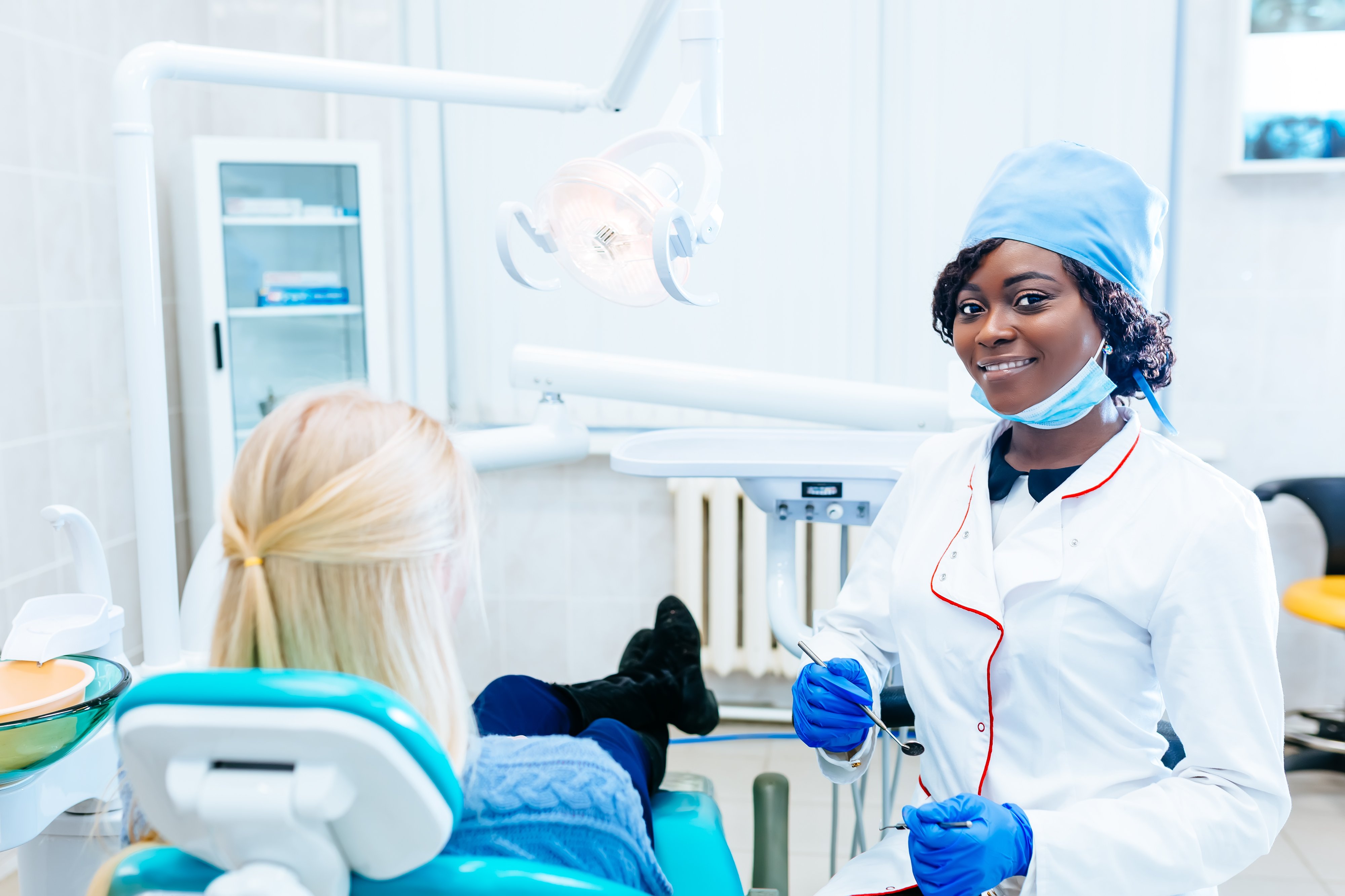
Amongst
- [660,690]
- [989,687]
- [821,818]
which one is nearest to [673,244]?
[989,687]

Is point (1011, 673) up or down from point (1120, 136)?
down

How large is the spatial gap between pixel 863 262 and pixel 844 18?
62cm

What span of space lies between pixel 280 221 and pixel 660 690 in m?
1.75

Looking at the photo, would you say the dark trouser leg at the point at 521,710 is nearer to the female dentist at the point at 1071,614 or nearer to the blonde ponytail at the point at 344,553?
the female dentist at the point at 1071,614

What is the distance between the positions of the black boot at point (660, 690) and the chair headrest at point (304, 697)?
0.81m

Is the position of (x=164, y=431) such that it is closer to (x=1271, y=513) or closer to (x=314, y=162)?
(x=314, y=162)

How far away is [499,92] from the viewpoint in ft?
4.29

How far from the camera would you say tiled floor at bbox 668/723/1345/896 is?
210cm

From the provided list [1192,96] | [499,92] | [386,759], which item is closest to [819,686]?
[386,759]

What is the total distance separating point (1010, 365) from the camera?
1041 millimetres

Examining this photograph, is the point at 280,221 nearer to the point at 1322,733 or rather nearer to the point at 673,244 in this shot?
the point at 673,244

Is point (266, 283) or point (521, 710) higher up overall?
point (266, 283)

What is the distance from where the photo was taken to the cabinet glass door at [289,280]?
8.91 feet

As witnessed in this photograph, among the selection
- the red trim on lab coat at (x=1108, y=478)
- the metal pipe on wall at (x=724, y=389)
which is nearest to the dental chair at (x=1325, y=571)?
the metal pipe on wall at (x=724, y=389)
